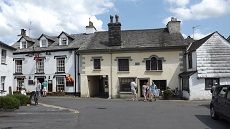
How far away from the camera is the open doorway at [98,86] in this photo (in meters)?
42.3

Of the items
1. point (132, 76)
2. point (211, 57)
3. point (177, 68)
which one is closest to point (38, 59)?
point (132, 76)

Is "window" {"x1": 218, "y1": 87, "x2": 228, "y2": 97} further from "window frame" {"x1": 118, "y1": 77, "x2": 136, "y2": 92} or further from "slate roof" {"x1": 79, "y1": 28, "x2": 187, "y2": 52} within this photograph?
"window frame" {"x1": 118, "y1": 77, "x2": 136, "y2": 92}

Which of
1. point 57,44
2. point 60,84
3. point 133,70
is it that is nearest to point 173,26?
point 133,70

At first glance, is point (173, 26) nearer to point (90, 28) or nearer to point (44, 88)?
point (90, 28)

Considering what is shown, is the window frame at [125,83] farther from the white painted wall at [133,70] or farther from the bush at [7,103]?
the bush at [7,103]

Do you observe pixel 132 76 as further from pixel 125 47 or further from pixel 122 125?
pixel 122 125

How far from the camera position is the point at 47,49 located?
44.2 metres

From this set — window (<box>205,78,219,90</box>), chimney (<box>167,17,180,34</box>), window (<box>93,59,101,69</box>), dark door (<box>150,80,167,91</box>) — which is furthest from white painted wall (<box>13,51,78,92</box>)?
window (<box>205,78,219,90</box>)

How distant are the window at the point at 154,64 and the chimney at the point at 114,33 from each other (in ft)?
13.0

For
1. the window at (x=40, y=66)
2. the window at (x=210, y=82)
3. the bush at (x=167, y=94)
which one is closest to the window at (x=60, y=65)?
the window at (x=40, y=66)

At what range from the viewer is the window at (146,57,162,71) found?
39312 mm

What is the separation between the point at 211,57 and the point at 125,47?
9329 mm

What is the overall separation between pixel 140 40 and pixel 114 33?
294cm

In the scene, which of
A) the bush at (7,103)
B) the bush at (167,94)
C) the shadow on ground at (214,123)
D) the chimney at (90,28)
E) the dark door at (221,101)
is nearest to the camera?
the shadow on ground at (214,123)
